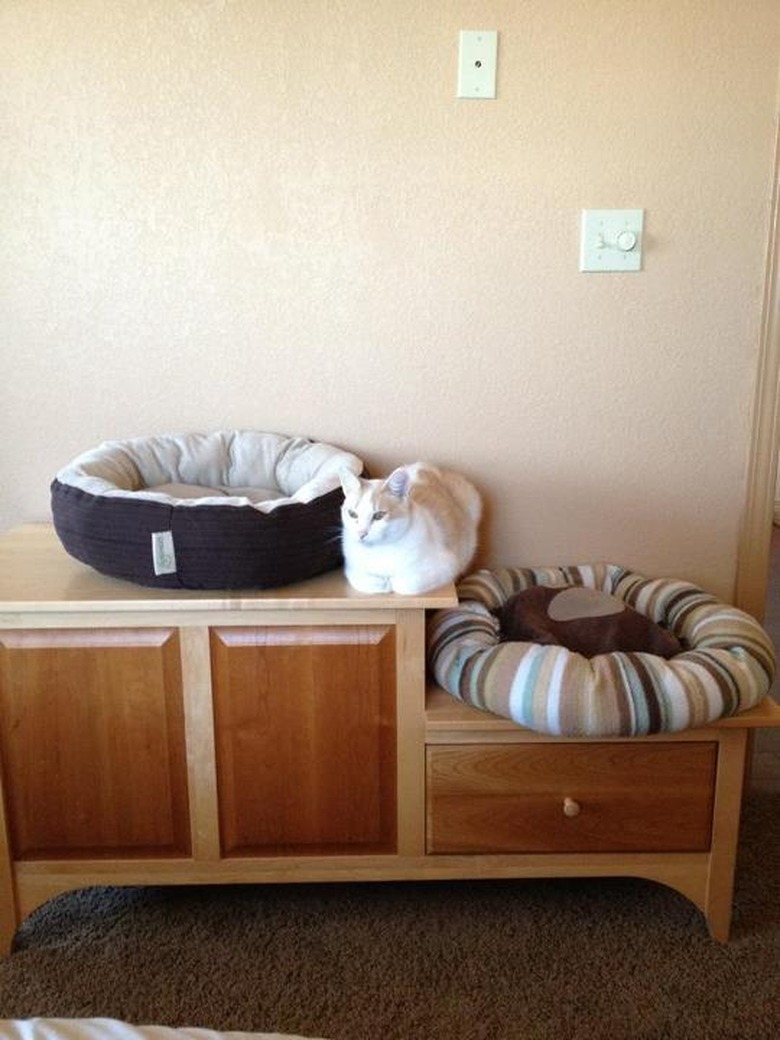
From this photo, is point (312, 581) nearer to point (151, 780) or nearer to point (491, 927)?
point (151, 780)

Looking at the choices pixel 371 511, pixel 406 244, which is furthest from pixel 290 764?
pixel 406 244

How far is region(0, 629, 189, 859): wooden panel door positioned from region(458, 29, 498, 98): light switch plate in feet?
3.59

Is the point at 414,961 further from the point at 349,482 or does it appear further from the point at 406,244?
the point at 406,244

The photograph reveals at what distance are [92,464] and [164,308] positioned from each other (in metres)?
0.36

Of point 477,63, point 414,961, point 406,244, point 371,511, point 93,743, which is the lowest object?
point 414,961

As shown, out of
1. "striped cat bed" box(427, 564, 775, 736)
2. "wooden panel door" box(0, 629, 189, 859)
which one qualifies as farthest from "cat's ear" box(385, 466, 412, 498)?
"wooden panel door" box(0, 629, 189, 859)

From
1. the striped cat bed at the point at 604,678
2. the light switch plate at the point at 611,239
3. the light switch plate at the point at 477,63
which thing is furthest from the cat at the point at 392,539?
the light switch plate at the point at 477,63

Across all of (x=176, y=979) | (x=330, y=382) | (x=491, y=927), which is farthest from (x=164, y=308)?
(x=491, y=927)

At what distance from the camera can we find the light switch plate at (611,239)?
1.46 meters

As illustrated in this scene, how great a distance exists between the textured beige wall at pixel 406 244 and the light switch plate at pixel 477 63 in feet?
0.06

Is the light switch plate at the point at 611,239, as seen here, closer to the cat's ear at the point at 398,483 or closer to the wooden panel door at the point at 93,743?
the cat's ear at the point at 398,483

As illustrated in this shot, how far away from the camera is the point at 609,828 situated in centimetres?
129

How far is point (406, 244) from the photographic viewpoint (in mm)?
1479

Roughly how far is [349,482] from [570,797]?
0.63 metres
